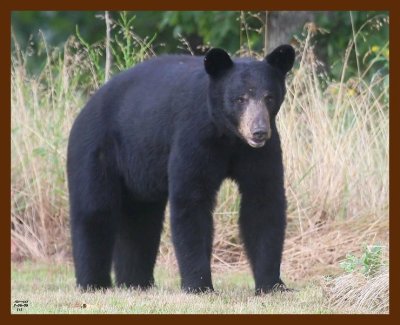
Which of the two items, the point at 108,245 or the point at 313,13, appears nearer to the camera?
the point at 108,245

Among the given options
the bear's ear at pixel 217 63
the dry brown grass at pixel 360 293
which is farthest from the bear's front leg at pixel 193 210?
the dry brown grass at pixel 360 293

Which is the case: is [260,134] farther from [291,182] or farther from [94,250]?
[291,182]

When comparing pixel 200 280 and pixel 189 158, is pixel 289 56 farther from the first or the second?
pixel 200 280

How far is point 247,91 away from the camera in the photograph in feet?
29.2

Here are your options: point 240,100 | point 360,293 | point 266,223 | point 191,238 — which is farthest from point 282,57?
point 360,293

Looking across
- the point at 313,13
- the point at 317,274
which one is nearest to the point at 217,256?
the point at 317,274

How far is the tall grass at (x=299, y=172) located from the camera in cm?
1184

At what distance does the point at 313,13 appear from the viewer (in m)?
16.5

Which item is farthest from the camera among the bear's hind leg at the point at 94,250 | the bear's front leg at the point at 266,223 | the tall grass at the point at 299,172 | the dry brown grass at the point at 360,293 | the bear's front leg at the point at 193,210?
the tall grass at the point at 299,172

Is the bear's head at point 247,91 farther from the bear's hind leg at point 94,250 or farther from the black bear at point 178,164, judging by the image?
the bear's hind leg at point 94,250

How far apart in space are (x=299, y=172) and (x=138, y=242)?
264cm

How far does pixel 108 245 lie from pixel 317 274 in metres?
2.28

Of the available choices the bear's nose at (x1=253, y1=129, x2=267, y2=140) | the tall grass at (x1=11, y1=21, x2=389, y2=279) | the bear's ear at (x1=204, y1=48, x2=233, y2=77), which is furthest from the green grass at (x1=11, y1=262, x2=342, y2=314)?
the bear's ear at (x1=204, y1=48, x2=233, y2=77)

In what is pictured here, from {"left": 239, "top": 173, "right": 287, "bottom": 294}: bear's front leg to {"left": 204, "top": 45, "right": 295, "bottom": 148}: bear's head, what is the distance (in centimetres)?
57
